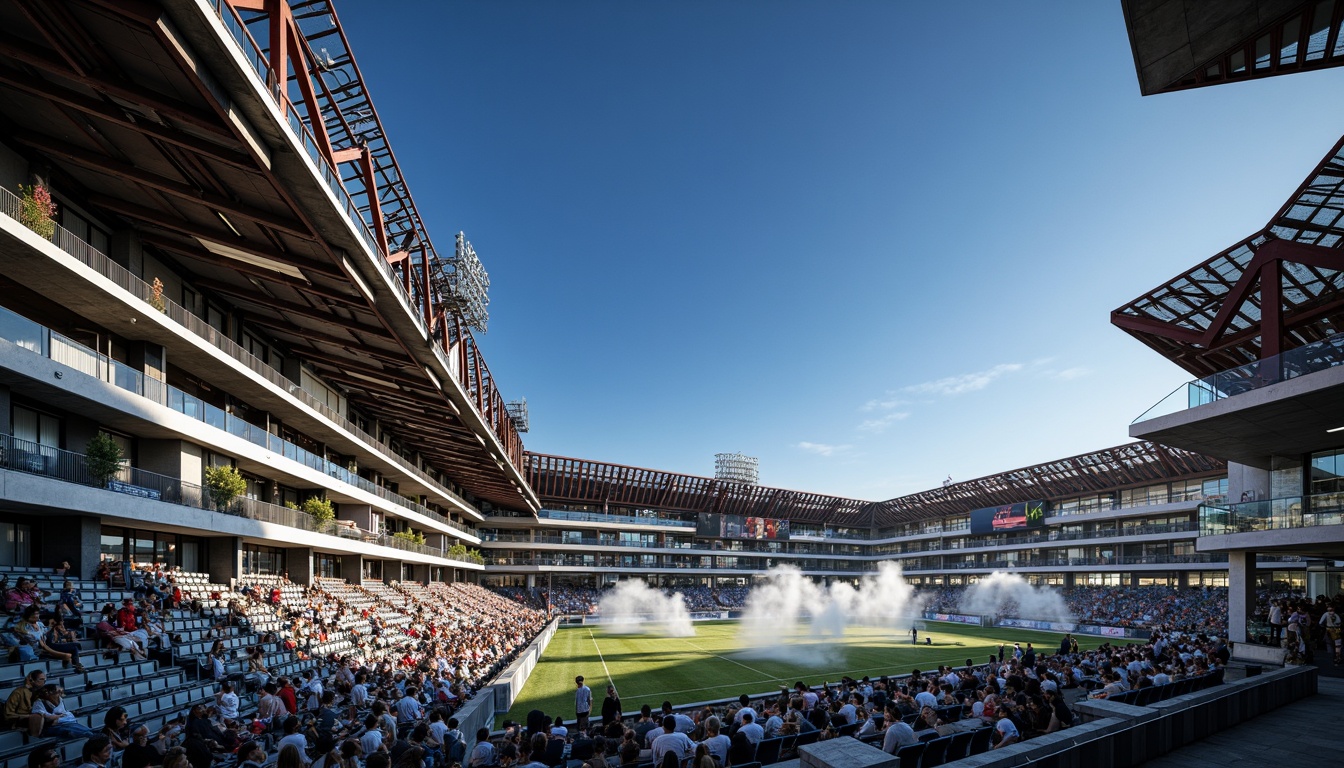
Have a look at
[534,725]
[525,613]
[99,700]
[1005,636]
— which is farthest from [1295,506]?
[525,613]

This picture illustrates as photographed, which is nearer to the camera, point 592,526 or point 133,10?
point 133,10

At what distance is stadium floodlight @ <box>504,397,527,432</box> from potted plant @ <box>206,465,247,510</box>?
135 feet

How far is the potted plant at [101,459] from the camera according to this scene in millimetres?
16344

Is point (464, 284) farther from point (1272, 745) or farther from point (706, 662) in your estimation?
point (1272, 745)

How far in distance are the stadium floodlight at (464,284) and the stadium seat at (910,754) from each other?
80.4 ft

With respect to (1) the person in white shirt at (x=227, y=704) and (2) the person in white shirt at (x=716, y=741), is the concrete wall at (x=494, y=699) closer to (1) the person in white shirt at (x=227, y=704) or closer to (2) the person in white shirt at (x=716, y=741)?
(1) the person in white shirt at (x=227, y=704)

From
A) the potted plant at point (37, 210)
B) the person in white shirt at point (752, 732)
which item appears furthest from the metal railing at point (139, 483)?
the person in white shirt at point (752, 732)

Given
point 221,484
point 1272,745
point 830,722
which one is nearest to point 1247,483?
point 1272,745

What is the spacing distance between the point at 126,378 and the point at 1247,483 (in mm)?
37061

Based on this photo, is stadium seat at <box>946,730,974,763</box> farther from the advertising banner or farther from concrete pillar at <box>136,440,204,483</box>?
the advertising banner

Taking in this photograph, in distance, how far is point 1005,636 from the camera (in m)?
48.8

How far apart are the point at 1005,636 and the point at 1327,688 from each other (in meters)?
35.8

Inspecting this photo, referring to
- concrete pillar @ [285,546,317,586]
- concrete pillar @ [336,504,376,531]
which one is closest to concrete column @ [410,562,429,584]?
concrete pillar @ [336,504,376,531]

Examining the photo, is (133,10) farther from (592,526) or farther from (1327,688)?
(592,526)
